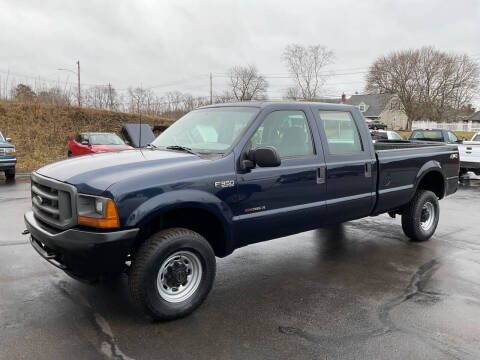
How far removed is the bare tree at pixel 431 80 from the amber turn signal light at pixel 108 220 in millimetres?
60229

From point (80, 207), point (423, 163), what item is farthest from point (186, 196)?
point (423, 163)

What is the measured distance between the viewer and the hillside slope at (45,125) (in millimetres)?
20894

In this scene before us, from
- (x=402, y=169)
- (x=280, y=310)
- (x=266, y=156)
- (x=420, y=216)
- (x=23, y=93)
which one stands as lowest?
(x=280, y=310)

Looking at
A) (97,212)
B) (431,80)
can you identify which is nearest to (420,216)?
(97,212)

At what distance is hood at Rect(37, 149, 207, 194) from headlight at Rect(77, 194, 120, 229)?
8cm

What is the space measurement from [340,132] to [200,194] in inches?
88.6

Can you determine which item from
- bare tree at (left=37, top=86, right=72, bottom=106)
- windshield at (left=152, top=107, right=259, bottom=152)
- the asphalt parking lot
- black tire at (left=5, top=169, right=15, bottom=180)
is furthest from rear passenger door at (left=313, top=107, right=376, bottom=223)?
bare tree at (left=37, top=86, right=72, bottom=106)

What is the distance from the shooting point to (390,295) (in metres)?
4.14

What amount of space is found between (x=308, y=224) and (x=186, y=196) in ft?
5.41

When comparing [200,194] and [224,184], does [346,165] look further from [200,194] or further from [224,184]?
[200,194]

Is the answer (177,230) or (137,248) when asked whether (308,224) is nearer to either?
(177,230)

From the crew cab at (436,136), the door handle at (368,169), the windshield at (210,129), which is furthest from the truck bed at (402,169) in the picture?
the crew cab at (436,136)

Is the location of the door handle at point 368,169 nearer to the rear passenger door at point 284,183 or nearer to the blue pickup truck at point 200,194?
the blue pickup truck at point 200,194

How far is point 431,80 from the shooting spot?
56.6m
